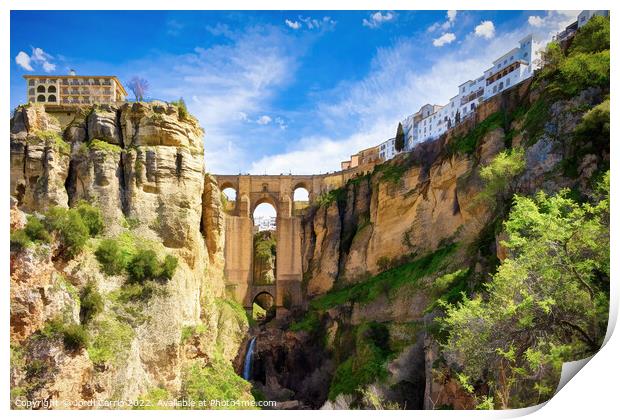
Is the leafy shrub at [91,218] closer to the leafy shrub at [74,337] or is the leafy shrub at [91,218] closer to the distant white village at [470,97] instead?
the leafy shrub at [74,337]

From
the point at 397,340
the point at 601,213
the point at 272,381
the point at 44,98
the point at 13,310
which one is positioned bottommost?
the point at 272,381

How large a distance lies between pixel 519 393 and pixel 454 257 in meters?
11.3

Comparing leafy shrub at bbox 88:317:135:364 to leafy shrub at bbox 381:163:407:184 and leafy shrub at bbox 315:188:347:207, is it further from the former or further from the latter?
leafy shrub at bbox 315:188:347:207

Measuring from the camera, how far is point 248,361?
104 feet

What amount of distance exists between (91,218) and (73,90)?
6.87m

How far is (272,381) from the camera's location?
30359 mm

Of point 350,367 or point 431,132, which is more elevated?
point 431,132

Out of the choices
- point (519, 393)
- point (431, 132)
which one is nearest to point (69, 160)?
point (519, 393)

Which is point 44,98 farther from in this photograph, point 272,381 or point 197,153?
point 272,381

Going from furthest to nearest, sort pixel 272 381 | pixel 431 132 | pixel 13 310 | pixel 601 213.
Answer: pixel 431 132 < pixel 272 381 < pixel 13 310 < pixel 601 213

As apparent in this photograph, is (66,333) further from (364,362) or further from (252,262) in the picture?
(252,262)

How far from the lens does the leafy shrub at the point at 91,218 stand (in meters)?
21.1

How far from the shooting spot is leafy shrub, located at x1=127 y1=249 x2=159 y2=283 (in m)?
20.2

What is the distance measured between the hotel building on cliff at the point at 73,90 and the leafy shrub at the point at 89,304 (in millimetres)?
8976
